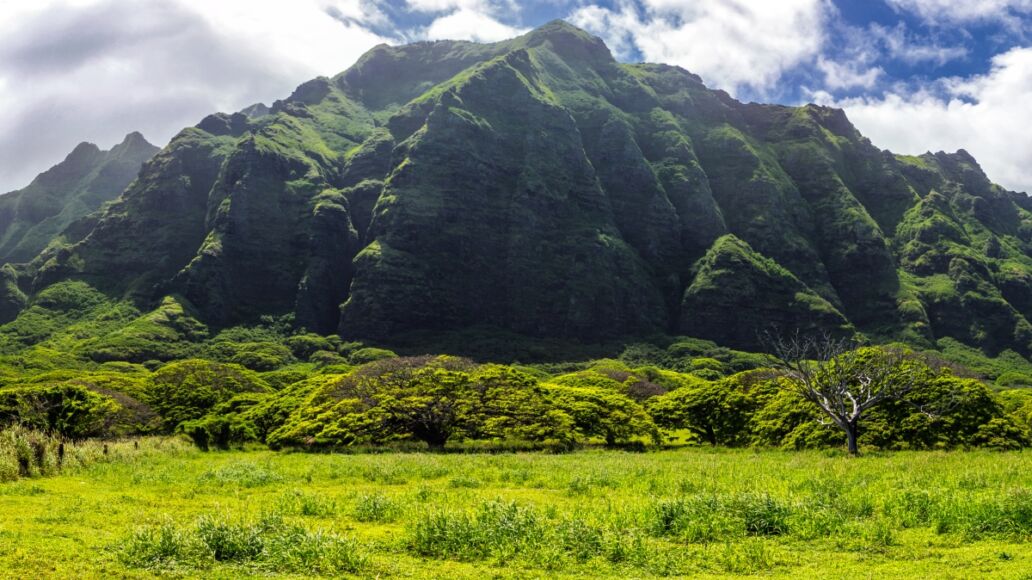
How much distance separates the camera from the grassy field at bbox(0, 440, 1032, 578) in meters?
14.2

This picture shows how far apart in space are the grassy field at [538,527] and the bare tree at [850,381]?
10158 mm

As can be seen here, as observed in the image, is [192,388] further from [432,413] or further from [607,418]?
[607,418]

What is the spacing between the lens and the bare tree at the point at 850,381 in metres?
37.9

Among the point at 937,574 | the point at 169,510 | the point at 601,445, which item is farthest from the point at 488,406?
the point at 937,574

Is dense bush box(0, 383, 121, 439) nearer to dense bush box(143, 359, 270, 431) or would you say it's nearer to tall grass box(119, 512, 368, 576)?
dense bush box(143, 359, 270, 431)

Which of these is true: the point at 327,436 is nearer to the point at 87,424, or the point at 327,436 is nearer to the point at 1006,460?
the point at 87,424

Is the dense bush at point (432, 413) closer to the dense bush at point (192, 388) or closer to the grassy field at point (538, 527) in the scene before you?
the dense bush at point (192, 388)

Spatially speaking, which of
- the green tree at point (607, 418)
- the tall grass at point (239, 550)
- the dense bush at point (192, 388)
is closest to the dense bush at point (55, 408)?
the dense bush at point (192, 388)

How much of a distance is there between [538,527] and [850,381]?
1379 inches

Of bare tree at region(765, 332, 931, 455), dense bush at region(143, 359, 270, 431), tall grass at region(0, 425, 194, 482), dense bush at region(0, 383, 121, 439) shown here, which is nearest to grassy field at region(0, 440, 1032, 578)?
tall grass at region(0, 425, 194, 482)

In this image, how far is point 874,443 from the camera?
137 feet

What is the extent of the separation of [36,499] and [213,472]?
8155mm

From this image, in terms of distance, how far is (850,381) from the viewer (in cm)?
4434

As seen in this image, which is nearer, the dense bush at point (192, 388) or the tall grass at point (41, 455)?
the tall grass at point (41, 455)
